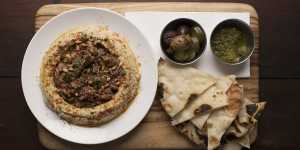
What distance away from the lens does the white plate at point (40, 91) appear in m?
2.84

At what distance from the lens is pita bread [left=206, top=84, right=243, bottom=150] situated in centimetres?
286

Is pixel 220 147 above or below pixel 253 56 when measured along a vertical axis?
below

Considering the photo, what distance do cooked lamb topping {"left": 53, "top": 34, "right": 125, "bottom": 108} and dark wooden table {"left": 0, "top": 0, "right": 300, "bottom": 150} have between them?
0.44 metres

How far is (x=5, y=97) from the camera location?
10.4ft

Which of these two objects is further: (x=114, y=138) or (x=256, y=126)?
(x=256, y=126)

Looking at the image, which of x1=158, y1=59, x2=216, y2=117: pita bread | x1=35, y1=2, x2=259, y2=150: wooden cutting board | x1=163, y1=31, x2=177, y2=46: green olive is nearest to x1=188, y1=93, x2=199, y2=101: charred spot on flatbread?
x1=158, y1=59, x2=216, y2=117: pita bread

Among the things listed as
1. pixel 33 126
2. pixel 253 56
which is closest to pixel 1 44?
pixel 33 126

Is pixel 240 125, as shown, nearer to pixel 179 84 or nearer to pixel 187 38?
pixel 179 84

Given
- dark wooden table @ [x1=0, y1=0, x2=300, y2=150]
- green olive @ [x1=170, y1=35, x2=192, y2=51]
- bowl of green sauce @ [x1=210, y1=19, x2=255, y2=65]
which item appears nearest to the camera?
green olive @ [x1=170, y1=35, x2=192, y2=51]

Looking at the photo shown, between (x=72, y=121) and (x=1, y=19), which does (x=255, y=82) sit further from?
(x=1, y=19)

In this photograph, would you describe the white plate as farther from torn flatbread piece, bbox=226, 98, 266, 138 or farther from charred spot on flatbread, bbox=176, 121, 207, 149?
torn flatbread piece, bbox=226, 98, 266, 138

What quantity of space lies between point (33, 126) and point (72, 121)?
455 millimetres

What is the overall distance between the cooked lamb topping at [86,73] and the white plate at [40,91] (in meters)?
0.12

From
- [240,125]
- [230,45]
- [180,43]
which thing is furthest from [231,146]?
[180,43]
